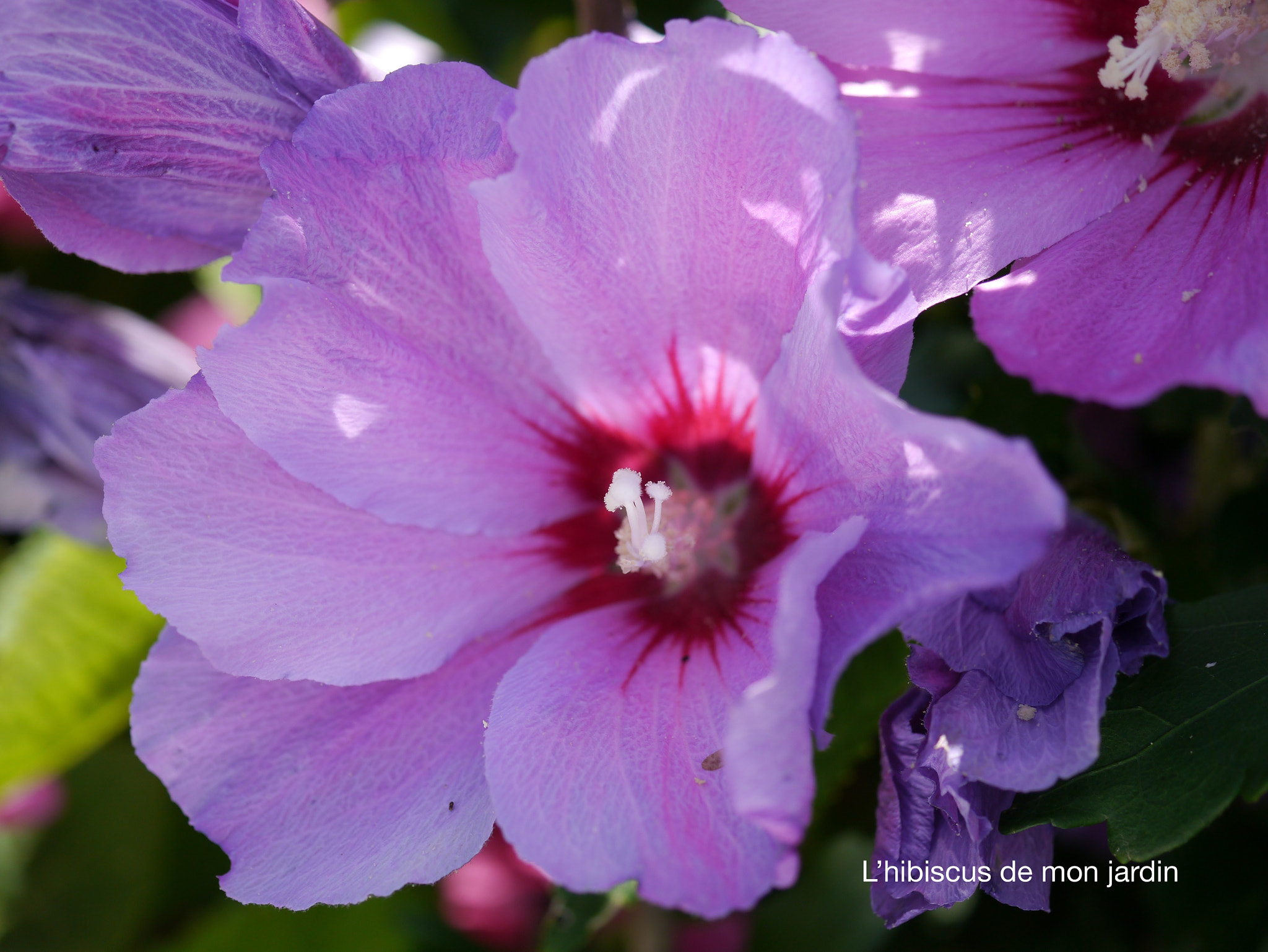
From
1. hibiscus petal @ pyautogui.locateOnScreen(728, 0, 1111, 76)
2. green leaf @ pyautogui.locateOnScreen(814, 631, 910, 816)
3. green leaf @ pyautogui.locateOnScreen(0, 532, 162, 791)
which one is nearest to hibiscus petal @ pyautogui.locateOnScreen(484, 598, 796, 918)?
green leaf @ pyautogui.locateOnScreen(814, 631, 910, 816)

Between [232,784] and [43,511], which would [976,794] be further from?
[43,511]

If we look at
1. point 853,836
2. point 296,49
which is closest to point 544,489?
point 296,49

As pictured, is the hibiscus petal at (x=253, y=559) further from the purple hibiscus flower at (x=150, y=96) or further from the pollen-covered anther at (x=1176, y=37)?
the pollen-covered anther at (x=1176, y=37)

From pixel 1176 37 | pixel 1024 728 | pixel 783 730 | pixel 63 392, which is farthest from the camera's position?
pixel 63 392

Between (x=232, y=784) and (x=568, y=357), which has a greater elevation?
(x=568, y=357)

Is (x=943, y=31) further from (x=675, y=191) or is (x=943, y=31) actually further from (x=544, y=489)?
(x=544, y=489)

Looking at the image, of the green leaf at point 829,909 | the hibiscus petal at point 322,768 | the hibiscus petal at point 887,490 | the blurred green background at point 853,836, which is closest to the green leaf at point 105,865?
the blurred green background at point 853,836

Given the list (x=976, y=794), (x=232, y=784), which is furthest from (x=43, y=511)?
(x=976, y=794)
